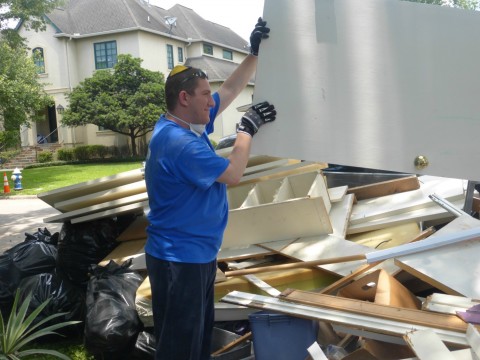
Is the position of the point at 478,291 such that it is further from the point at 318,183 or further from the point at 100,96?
the point at 100,96

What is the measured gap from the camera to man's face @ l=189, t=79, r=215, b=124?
2273mm

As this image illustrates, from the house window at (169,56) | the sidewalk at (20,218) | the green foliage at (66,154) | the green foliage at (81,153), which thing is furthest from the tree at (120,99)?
the sidewalk at (20,218)

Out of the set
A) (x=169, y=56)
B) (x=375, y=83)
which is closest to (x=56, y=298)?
(x=375, y=83)

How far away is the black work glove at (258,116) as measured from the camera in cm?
199

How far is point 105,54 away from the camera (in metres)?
27.8

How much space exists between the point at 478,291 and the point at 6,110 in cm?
1633

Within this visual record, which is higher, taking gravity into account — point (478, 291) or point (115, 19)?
point (115, 19)

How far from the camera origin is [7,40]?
13438mm

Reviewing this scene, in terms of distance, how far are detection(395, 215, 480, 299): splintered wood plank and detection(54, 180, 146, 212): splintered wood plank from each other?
226 centimetres

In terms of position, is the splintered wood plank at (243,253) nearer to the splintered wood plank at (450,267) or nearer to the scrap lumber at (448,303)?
the splintered wood plank at (450,267)

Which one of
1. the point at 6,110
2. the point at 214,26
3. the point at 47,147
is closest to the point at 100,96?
the point at 47,147

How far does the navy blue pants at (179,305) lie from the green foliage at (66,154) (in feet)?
80.2

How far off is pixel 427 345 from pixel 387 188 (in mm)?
2955

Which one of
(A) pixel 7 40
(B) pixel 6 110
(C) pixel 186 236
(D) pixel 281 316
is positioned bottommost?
(D) pixel 281 316
